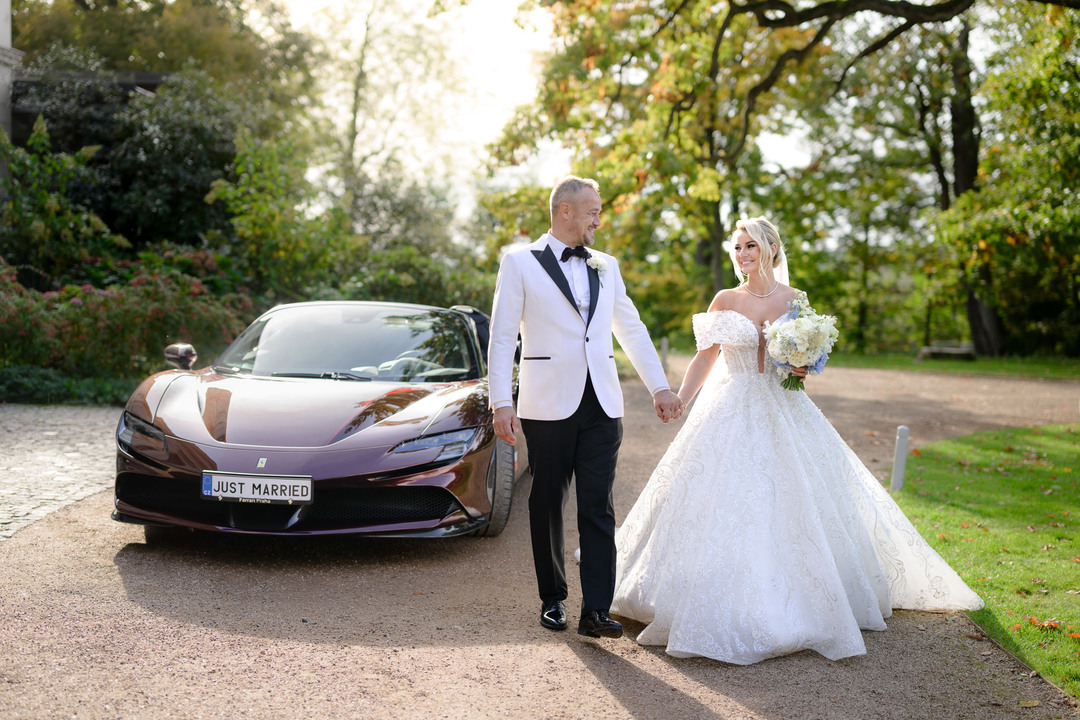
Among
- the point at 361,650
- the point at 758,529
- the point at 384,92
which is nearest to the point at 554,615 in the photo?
the point at 361,650

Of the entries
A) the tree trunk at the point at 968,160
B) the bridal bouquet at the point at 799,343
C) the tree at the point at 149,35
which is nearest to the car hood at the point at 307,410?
the bridal bouquet at the point at 799,343

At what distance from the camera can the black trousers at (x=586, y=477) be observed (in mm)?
3895

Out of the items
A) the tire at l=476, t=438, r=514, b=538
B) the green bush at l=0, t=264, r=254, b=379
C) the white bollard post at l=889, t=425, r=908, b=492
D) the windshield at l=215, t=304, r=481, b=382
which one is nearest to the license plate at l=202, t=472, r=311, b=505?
the tire at l=476, t=438, r=514, b=538

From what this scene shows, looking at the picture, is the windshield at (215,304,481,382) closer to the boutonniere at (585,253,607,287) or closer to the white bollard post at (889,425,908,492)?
the boutonniere at (585,253,607,287)

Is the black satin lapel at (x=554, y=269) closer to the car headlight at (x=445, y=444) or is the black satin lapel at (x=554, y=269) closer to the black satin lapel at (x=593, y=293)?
the black satin lapel at (x=593, y=293)

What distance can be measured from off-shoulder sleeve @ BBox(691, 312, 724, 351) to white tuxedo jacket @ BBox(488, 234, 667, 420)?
72 centimetres

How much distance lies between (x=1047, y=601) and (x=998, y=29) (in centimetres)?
1917

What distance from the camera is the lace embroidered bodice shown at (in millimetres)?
4398

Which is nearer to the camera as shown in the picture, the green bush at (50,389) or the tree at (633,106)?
the green bush at (50,389)

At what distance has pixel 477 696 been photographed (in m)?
3.24

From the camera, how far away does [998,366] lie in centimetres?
2391

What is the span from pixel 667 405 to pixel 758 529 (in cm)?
66

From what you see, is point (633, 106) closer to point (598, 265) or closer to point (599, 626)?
point (598, 265)

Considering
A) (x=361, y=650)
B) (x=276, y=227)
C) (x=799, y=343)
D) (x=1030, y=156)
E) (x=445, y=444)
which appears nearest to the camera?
(x=361, y=650)
